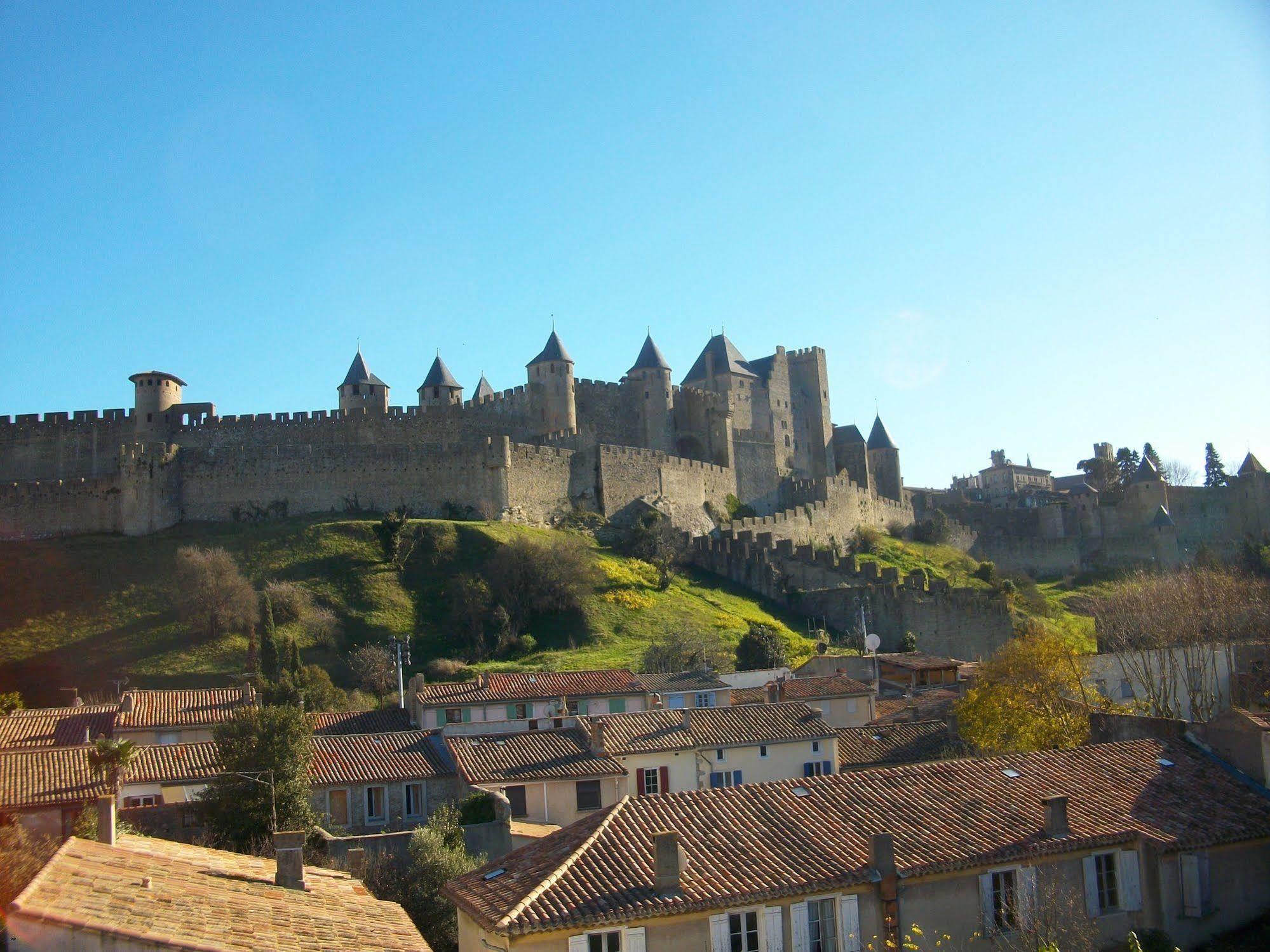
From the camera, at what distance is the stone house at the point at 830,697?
39031 millimetres

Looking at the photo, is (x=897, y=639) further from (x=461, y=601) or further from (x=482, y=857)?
(x=482, y=857)

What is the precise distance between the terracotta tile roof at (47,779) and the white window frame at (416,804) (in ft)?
20.2

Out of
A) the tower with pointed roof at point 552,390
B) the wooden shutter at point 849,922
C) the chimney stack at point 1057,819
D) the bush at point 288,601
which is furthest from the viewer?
the tower with pointed roof at point 552,390

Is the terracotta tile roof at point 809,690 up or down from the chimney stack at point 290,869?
down

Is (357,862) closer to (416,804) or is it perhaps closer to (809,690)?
(416,804)

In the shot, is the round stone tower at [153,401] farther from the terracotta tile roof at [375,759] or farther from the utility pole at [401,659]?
the terracotta tile roof at [375,759]

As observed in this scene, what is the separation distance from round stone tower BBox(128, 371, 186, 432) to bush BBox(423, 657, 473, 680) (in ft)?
84.4

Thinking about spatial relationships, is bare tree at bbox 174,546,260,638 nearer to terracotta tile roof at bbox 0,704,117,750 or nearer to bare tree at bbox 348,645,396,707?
bare tree at bbox 348,645,396,707

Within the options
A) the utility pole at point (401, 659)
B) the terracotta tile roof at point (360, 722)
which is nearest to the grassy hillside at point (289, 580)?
the utility pole at point (401, 659)

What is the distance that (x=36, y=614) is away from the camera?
175 ft

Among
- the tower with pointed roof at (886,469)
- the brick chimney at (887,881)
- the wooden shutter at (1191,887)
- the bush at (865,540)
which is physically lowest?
the wooden shutter at (1191,887)

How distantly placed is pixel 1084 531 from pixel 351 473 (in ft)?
172

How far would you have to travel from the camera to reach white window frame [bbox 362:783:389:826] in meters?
27.6

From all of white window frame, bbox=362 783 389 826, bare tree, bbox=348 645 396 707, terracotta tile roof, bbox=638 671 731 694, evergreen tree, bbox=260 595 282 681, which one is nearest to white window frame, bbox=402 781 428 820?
white window frame, bbox=362 783 389 826
